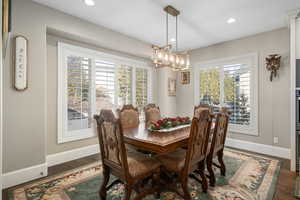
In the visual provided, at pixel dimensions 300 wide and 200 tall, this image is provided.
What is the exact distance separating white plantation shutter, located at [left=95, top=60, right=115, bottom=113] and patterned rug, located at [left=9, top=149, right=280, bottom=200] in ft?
4.75

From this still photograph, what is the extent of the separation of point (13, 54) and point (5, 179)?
1783 millimetres

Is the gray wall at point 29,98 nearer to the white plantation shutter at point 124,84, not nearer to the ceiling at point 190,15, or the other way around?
the ceiling at point 190,15

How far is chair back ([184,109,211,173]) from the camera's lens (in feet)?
5.46

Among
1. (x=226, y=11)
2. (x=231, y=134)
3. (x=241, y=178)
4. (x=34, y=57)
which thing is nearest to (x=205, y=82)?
(x=231, y=134)

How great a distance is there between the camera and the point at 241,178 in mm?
2410

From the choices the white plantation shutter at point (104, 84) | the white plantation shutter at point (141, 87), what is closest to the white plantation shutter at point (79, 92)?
the white plantation shutter at point (104, 84)

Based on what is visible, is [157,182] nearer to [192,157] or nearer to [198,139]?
[192,157]

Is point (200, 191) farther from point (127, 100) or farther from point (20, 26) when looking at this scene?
point (20, 26)

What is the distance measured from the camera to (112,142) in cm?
164

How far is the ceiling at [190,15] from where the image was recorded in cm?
253

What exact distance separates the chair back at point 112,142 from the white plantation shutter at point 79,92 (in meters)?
1.72

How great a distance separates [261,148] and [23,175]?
4632 mm

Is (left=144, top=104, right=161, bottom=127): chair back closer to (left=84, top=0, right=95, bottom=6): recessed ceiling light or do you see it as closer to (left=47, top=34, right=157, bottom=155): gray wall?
(left=47, top=34, right=157, bottom=155): gray wall

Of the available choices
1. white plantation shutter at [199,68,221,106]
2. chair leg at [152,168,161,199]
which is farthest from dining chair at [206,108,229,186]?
white plantation shutter at [199,68,221,106]
